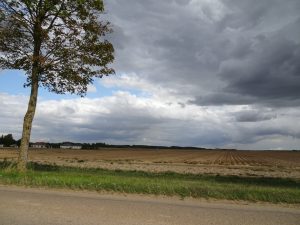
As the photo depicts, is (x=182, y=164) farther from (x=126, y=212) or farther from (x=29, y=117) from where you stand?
(x=126, y=212)

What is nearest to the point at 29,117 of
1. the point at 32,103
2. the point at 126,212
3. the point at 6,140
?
the point at 32,103

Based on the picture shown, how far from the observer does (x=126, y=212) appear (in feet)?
33.7

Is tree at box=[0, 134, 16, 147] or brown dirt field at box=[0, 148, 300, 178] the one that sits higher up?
tree at box=[0, 134, 16, 147]

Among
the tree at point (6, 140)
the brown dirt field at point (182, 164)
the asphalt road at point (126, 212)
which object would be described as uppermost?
the tree at point (6, 140)

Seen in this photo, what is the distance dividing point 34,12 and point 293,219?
591 inches

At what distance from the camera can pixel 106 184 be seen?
51.2 feet

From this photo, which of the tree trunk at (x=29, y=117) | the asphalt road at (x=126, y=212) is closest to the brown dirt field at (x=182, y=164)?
the tree trunk at (x=29, y=117)

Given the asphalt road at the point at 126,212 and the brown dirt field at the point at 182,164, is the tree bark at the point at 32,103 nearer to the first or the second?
the asphalt road at the point at 126,212

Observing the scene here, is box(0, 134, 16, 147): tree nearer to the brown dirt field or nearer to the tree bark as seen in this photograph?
the brown dirt field

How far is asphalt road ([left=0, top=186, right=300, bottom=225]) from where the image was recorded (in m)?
9.30

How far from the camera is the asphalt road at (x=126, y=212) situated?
9.30m

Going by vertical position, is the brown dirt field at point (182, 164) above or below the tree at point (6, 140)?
below

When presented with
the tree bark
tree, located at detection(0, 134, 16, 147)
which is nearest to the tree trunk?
the tree bark

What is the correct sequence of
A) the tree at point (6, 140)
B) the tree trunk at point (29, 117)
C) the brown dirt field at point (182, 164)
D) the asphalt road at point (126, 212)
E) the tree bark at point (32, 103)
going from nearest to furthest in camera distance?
the asphalt road at point (126, 212)
the tree bark at point (32, 103)
the tree trunk at point (29, 117)
the brown dirt field at point (182, 164)
the tree at point (6, 140)
